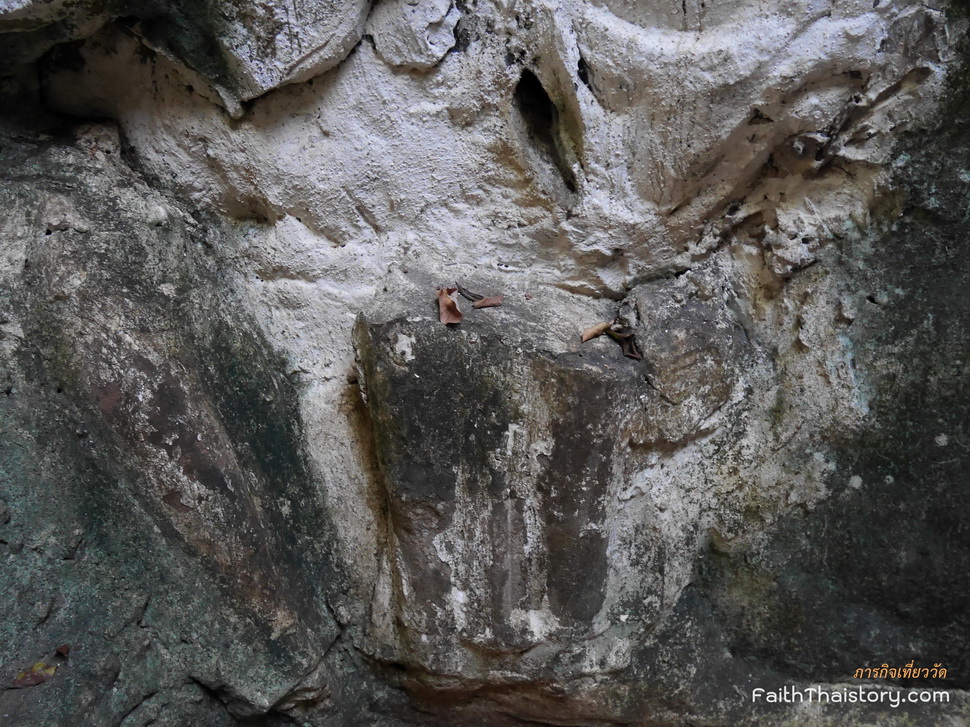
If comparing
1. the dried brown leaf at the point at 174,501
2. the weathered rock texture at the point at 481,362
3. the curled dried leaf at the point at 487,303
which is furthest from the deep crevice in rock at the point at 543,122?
the dried brown leaf at the point at 174,501

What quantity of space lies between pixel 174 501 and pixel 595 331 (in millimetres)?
646

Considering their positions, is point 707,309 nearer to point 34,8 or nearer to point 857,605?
point 857,605

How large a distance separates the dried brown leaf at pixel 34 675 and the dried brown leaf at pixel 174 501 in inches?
10.7

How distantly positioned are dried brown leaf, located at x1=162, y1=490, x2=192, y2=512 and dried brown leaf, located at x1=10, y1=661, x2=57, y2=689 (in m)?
0.27

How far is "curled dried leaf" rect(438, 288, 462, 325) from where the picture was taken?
128 centimetres

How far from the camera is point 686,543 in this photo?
1404 mm

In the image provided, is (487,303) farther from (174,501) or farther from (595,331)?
(174,501)

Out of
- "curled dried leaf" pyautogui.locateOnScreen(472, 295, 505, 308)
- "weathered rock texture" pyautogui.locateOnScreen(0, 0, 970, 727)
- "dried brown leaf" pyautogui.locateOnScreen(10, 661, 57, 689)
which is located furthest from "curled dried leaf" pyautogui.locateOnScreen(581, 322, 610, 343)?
"dried brown leaf" pyautogui.locateOnScreen(10, 661, 57, 689)

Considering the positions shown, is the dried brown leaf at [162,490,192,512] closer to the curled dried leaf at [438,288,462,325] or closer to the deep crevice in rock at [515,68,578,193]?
the curled dried leaf at [438,288,462,325]

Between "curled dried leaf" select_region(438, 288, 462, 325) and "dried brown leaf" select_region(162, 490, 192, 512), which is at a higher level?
"curled dried leaf" select_region(438, 288, 462, 325)

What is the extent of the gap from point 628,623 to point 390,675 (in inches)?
15.6

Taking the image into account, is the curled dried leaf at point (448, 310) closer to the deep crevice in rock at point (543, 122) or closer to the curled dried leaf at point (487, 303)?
the curled dried leaf at point (487, 303)

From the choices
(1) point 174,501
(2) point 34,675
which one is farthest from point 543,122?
(2) point 34,675

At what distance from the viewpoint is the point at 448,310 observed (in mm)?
1286
